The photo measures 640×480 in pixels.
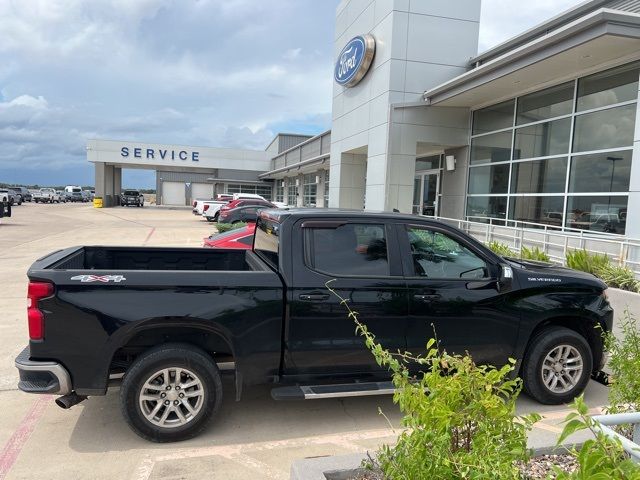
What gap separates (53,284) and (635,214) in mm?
8841

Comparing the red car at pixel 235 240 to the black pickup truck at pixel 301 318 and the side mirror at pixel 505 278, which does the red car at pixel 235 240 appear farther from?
the side mirror at pixel 505 278

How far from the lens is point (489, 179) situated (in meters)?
14.3

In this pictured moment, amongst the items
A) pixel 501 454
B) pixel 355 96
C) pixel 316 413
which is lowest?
pixel 316 413

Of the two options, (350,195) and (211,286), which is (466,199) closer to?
(350,195)

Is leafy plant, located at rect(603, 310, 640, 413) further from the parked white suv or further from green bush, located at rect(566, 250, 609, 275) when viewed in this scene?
the parked white suv

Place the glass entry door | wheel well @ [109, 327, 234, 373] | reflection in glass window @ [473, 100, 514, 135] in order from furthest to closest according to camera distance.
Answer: the glass entry door, reflection in glass window @ [473, 100, 514, 135], wheel well @ [109, 327, 234, 373]

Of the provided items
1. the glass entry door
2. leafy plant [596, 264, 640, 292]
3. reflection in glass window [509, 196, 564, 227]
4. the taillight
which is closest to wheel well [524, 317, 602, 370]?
leafy plant [596, 264, 640, 292]

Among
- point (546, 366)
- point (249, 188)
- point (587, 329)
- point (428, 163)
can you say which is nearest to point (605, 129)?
point (587, 329)

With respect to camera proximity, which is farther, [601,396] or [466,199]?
[466,199]

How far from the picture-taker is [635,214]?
8336 mm

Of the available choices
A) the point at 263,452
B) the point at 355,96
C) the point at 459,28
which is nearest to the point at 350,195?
the point at 355,96

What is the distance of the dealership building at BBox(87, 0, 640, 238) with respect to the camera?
31.5ft

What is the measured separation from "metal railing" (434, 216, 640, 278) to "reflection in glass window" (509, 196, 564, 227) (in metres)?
0.16

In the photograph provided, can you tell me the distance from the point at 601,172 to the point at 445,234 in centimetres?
757
